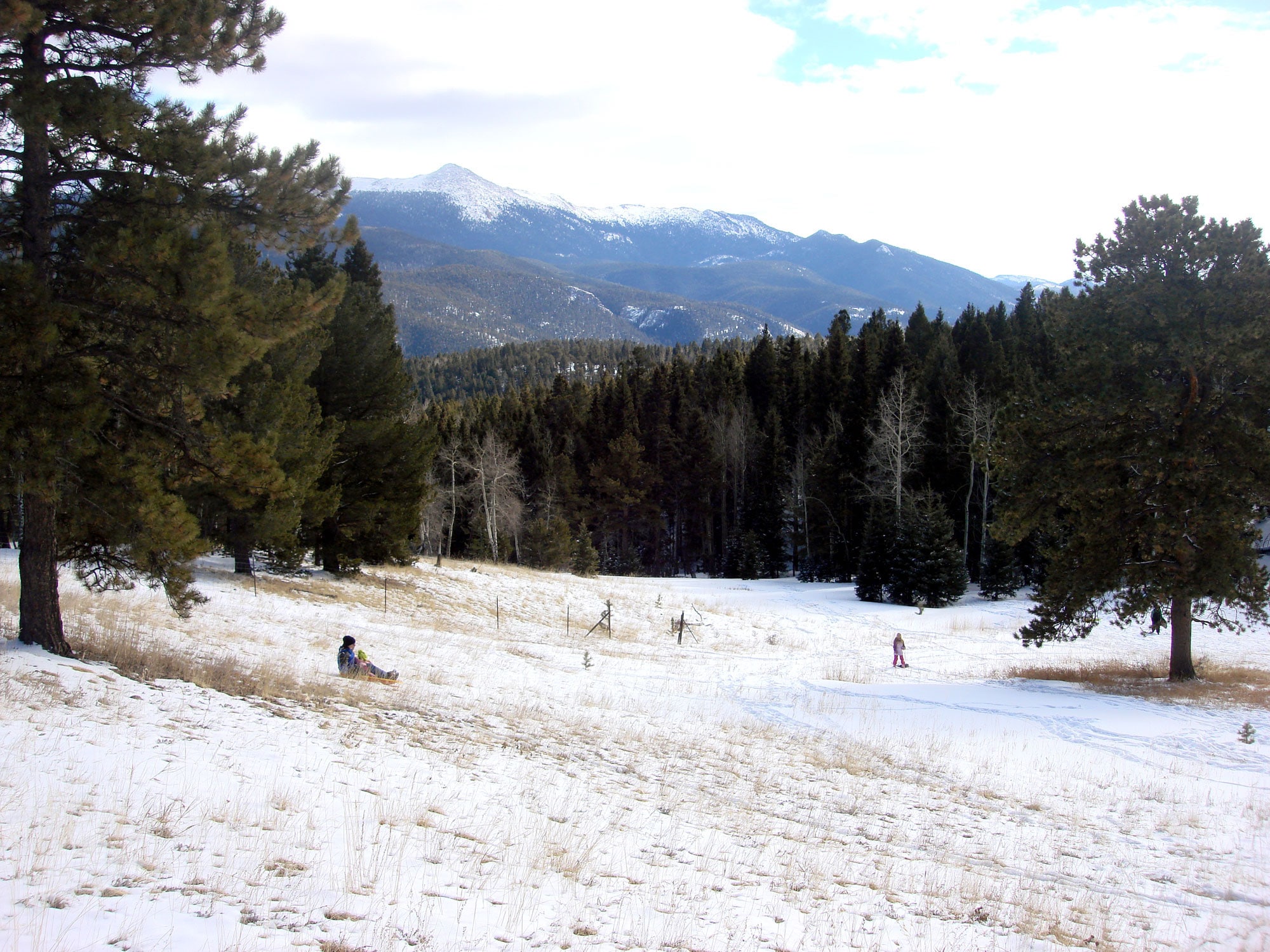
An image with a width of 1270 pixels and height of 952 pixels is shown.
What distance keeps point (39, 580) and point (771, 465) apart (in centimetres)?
5546

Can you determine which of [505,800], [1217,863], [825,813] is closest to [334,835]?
[505,800]

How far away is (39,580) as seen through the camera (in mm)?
9453

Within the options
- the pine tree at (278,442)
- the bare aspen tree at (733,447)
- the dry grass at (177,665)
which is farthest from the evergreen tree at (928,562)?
the dry grass at (177,665)

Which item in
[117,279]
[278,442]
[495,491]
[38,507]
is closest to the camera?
Answer: [117,279]

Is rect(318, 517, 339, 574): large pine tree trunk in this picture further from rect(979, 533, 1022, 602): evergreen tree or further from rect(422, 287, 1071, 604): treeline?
rect(979, 533, 1022, 602): evergreen tree

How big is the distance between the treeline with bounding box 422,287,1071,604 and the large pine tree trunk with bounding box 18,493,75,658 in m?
31.3

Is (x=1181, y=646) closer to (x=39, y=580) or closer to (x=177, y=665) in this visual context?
(x=177, y=665)

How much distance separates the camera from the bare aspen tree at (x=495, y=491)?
46250 mm

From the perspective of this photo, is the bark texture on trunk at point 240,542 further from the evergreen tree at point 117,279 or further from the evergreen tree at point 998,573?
the evergreen tree at point 998,573

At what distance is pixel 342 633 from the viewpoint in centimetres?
1780

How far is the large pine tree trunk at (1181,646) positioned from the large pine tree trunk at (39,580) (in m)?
21.0

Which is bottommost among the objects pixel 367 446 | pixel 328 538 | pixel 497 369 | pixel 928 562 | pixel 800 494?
pixel 928 562

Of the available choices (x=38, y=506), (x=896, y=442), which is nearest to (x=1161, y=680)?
(x=38, y=506)

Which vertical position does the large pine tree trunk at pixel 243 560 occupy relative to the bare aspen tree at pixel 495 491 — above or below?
below
